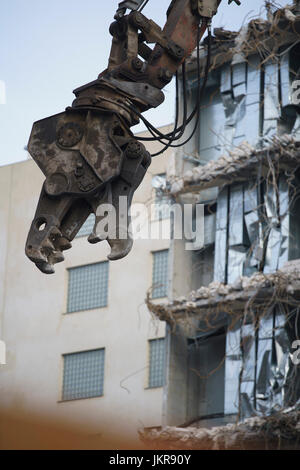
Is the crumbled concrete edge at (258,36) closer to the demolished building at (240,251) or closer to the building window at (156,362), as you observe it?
the demolished building at (240,251)

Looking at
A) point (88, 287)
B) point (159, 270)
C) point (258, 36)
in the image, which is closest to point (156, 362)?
point (159, 270)

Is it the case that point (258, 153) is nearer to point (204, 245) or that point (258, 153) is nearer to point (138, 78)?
point (204, 245)

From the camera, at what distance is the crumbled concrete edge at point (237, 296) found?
106 ft

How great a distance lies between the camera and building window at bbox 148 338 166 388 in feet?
161

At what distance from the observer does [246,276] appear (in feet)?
112

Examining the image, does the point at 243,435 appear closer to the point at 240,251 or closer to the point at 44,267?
the point at 240,251

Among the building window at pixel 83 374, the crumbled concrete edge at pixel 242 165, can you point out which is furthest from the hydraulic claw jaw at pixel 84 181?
the building window at pixel 83 374

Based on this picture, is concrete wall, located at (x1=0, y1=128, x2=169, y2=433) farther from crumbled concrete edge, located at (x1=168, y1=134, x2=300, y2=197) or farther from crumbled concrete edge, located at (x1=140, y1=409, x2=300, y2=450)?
crumbled concrete edge, located at (x1=140, y1=409, x2=300, y2=450)

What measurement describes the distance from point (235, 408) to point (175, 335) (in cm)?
350

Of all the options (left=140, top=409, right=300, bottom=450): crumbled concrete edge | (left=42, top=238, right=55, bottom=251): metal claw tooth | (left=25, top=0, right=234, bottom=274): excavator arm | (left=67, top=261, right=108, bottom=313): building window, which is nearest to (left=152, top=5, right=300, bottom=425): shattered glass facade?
(left=140, top=409, right=300, bottom=450): crumbled concrete edge

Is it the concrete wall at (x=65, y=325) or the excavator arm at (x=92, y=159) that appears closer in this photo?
the excavator arm at (x=92, y=159)

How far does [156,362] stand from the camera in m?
49.6

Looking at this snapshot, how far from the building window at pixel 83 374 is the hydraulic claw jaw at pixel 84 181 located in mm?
37716
